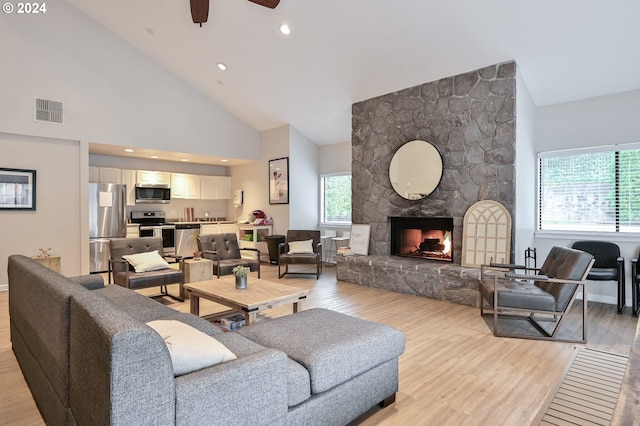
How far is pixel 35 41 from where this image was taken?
5.62 m

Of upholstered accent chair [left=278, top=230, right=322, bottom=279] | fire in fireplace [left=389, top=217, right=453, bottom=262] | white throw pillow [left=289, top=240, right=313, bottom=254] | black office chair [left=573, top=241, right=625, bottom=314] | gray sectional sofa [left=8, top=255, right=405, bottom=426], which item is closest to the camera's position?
gray sectional sofa [left=8, top=255, right=405, bottom=426]

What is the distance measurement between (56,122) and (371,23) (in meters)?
5.18

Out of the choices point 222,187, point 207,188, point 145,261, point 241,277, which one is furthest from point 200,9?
point 222,187

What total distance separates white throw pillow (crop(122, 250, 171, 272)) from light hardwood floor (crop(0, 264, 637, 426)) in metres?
0.57

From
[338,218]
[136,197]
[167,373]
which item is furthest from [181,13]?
[167,373]

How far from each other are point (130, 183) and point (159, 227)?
1.13 meters

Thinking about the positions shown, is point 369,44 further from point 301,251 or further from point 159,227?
point 159,227

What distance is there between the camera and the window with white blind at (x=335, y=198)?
311 inches

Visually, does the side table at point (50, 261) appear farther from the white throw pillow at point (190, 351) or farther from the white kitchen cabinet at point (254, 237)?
the white throw pillow at point (190, 351)

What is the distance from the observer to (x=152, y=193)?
7930 millimetres

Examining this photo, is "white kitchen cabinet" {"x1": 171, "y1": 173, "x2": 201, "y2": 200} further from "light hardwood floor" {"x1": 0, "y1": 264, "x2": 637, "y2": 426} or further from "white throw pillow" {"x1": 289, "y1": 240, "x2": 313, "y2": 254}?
"light hardwood floor" {"x1": 0, "y1": 264, "x2": 637, "y2": 426}

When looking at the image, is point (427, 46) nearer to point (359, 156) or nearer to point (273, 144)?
point (359, 156)

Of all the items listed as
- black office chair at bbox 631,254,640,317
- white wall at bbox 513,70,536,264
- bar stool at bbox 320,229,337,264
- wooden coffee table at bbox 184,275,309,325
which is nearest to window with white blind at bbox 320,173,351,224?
bar stool at bbox 320,229,337,264

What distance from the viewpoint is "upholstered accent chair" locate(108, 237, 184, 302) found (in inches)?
170
